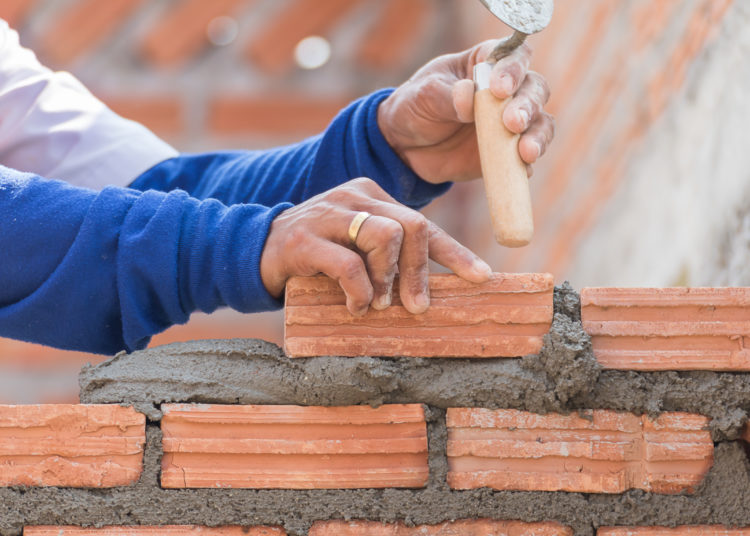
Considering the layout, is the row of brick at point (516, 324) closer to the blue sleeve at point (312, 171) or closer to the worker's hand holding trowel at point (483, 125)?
the worker's hand holding trowel at point (483, 125)

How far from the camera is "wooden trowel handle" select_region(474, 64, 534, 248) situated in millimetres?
1389

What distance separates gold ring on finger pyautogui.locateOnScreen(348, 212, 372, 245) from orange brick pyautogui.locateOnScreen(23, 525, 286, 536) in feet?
1.57

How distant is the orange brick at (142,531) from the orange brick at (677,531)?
1.79 feet

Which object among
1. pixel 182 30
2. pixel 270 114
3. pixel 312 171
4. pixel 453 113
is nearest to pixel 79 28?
pixel 182 30

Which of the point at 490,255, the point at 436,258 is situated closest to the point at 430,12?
the point at 490,255

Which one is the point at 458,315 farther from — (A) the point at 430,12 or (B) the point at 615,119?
(A) the point at 430,12

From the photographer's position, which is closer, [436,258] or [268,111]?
[436,258]

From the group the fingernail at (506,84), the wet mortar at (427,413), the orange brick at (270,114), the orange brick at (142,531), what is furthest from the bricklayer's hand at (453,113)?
the orange brick at (270,114)

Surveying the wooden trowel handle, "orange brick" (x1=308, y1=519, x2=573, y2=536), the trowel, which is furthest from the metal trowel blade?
"orange brick" (x1=308, y1=519, x2=573, y2=536)

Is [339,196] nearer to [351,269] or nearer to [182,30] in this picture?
[351,269]

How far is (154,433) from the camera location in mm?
1339

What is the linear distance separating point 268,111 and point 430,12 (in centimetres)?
137

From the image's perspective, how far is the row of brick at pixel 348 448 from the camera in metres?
1.33

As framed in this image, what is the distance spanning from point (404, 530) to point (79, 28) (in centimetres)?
496
